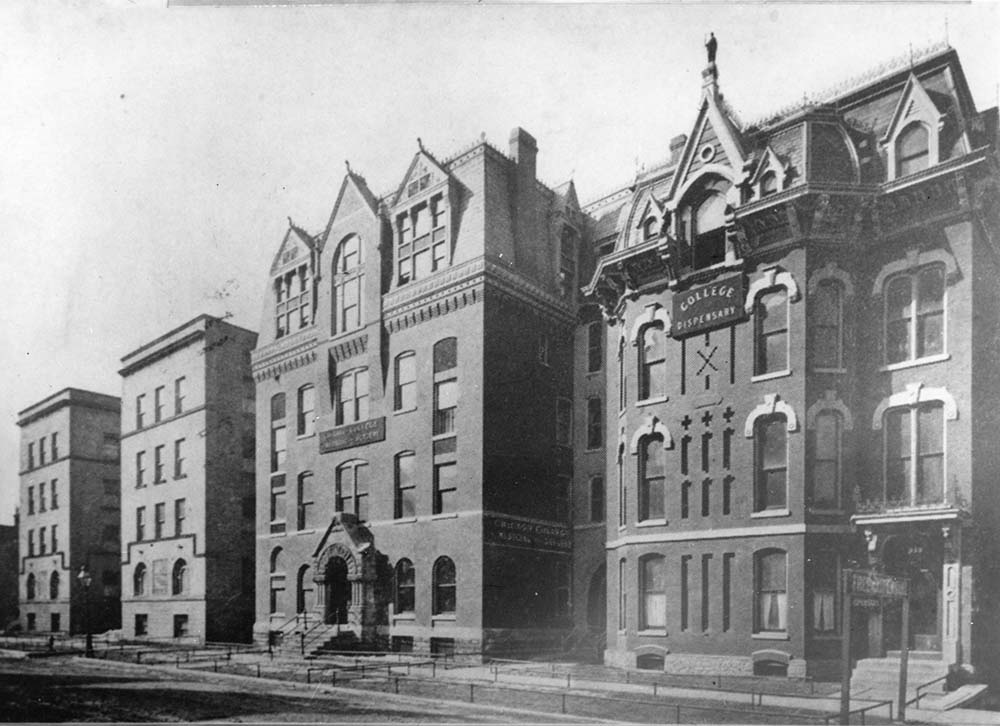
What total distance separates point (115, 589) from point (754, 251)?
143ft

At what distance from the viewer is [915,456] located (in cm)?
2039

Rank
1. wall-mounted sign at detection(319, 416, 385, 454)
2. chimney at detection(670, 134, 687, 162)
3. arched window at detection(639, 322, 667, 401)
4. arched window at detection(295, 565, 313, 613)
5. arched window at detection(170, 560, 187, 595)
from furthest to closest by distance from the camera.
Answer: arched window at detection(170, 560, 187, 595)
arched window at detection(295, 565, 313, 613)
wall-mounted sign at detection(319, 416, 385, 454)
chimney at detection(670, 134, 687, 162)
arched window at detection(639, 322, 667, 401)

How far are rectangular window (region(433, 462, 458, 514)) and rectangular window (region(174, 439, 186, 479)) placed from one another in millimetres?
17984

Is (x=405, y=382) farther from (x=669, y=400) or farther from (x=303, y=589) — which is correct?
(x=669, y=400)

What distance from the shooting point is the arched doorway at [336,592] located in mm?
32781

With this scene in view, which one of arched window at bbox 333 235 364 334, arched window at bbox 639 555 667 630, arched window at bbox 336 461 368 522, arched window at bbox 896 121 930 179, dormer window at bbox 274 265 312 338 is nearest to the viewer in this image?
arched window at bbox 896 121 930 179

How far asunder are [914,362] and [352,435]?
20.0 meters

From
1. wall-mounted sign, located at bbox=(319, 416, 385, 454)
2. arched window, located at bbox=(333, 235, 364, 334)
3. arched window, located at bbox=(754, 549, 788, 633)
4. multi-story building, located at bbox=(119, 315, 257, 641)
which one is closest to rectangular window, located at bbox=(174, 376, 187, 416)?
multi-story building, located at bbox=(119, 315, 257, 641)

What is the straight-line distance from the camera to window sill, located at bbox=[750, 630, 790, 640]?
843 inches

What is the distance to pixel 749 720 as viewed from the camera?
15.7m

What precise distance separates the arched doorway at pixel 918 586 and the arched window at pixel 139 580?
3644 cm

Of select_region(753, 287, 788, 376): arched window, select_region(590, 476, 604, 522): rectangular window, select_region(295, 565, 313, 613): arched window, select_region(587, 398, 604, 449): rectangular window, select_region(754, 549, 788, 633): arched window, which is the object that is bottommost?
select_region(295, 565, 313, 613): arched window

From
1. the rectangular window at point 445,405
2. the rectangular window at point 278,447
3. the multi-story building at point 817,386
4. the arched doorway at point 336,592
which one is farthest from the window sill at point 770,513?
the rectangular window at point 278,447

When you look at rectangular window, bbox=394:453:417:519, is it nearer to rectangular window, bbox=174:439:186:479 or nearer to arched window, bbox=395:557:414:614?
arched window, bbox=395:557:414:614
